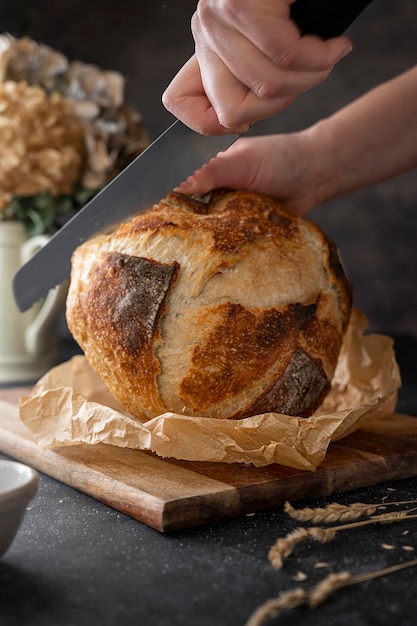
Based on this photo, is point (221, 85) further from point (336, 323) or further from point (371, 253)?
point (371, 253)

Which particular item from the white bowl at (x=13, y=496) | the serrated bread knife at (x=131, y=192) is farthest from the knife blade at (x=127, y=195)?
the white bowl at (x=13, y=496)

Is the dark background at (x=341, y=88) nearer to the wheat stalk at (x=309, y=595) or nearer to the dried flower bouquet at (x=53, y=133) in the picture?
the dried flower bouquet at (x=53, y=133)

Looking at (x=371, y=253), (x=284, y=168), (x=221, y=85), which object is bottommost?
(x=371, y=253)

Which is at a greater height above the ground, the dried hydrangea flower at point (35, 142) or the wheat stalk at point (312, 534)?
the dried hydrangea flower at point (35, 142)

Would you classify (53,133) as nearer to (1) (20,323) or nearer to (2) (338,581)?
(1) (20,323)

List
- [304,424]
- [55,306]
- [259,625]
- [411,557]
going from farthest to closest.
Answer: [55,306], [304,424], [411,557], [259,625]

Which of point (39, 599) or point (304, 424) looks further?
point (304, 424)

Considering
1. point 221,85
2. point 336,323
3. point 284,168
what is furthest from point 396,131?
point 221,85

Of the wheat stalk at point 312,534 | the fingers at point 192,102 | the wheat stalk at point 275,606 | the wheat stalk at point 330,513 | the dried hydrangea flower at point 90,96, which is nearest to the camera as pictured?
the wheat stalk at point 275,606
